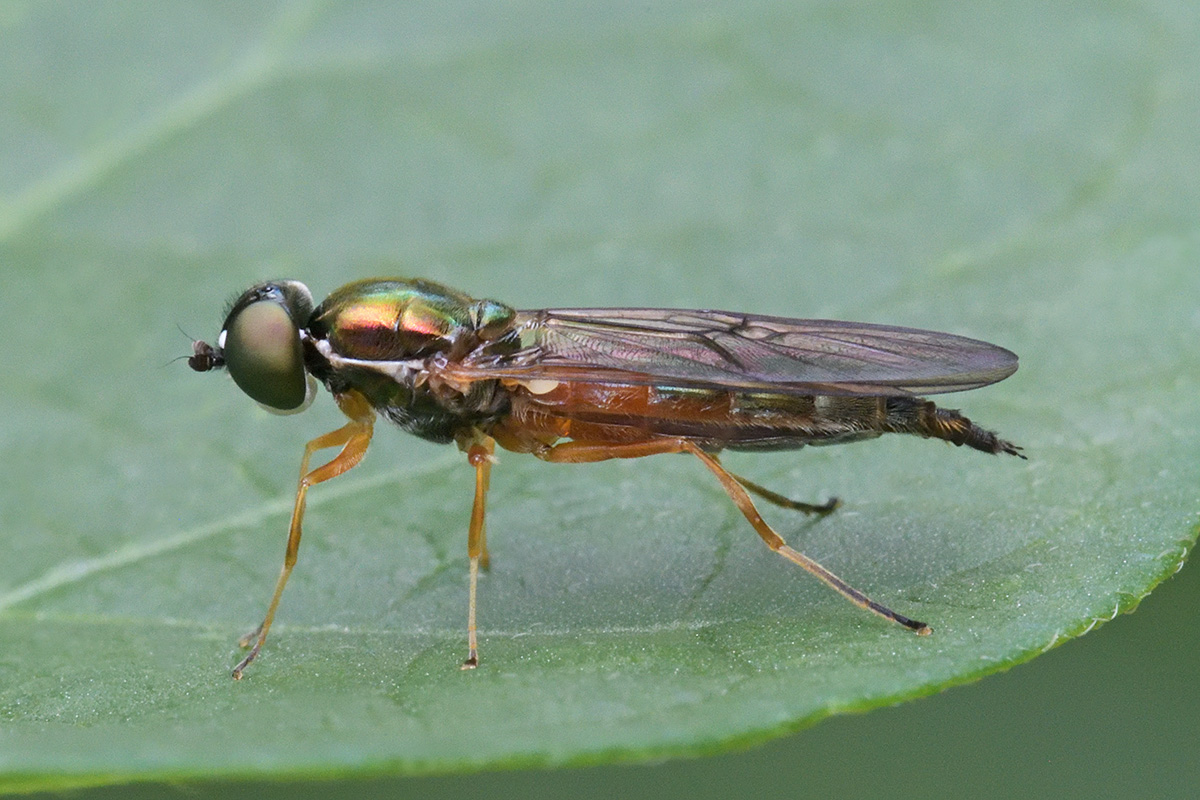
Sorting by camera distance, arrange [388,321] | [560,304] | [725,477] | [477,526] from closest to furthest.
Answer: [477,526] < [725,477] < [388,321] < [560,304]

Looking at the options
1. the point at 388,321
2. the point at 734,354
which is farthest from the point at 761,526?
the point at 388,321

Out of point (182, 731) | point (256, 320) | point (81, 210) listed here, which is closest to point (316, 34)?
point (81, 210)

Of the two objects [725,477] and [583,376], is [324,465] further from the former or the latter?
[725,477]

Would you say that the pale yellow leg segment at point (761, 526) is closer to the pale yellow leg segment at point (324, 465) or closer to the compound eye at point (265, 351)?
the pale yellow leg segment at point (324, 465)

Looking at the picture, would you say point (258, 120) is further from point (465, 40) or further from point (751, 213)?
point (751, 213)

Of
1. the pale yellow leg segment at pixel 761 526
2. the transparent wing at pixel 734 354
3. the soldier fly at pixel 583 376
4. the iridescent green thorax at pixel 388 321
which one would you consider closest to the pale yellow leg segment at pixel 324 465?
the soldier fly at pixel 583 376

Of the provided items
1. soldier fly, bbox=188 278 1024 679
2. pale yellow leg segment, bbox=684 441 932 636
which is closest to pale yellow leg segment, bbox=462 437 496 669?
soldier fly, bbox=188 278 1024 679

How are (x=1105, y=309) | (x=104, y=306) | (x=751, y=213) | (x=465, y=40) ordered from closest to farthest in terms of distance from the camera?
(x=1105, y=309)
(x=104, y=306)
(x=751, y=213)
(x=465, y=40)
